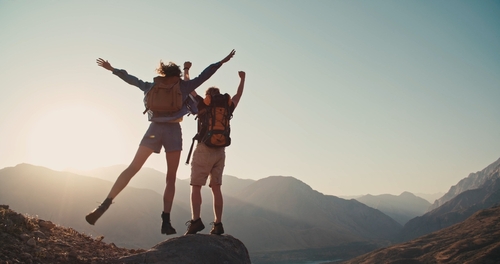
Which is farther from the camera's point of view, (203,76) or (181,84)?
(203,76)

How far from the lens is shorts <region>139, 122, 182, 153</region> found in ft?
16.3

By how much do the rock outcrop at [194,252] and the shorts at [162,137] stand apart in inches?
50.1

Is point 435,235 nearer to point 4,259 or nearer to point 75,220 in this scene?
point 75,220

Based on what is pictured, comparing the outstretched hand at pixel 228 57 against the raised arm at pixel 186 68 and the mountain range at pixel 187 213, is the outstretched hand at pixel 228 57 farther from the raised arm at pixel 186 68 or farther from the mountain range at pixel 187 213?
the mountain range at pixel 187 213

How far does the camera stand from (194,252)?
4.78m

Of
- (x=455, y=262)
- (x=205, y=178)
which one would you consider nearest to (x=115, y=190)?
(x=205, y=178)

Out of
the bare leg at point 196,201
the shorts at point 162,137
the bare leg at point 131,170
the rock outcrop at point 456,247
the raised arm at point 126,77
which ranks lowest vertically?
the rock outcrop at point 456,247

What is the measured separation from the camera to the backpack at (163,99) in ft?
16.4

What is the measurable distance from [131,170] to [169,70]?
1471 millimetres

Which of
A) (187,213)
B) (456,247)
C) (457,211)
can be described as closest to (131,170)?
(456,247)

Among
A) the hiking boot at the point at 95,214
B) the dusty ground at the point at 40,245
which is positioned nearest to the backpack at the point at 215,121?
the hiking boot at the point at 95,214

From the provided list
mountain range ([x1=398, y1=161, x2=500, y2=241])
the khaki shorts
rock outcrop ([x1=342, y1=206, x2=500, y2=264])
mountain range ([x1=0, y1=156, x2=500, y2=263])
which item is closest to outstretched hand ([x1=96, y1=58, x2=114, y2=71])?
the khaki shorts

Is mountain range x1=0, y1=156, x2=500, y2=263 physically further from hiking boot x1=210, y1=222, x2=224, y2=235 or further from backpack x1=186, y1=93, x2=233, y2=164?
backpack x1=186, y1=93, x2=233, y2=164

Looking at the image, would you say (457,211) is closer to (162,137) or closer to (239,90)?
(239,90)
